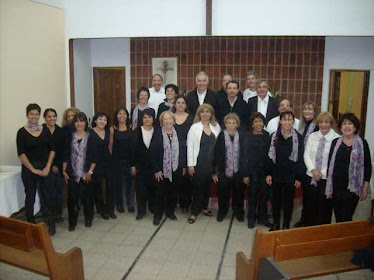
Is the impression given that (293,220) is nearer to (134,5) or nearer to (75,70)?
(134,5)

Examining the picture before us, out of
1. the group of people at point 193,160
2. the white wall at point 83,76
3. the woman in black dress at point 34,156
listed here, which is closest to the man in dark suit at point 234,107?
the group of people at point 193,160

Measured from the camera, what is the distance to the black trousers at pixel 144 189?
170 inches

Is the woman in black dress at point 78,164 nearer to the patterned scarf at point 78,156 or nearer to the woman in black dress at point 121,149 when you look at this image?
the patterned scarf at point 78,156

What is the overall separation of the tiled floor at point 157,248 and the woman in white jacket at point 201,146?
54 cm

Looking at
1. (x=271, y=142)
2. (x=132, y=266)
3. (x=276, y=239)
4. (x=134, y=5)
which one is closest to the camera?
(x=276, y=239)

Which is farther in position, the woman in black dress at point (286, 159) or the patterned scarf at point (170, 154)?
the patterned scarf at point (170, 154)

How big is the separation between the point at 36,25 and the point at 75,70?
1.29 metres

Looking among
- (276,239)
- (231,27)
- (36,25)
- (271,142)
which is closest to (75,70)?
(36,25)

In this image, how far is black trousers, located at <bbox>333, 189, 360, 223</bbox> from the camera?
3.46 m

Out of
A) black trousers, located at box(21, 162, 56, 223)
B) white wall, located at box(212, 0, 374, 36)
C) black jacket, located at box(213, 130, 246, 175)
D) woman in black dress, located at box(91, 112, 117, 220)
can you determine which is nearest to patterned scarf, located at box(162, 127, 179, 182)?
black jacket, located at box(213, 130, 246, 175)

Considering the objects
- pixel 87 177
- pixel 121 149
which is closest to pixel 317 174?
pixel 121 149

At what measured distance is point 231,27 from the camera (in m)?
5.41

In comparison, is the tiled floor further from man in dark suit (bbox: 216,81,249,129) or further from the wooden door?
the wooden door

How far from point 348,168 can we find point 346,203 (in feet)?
1.12
